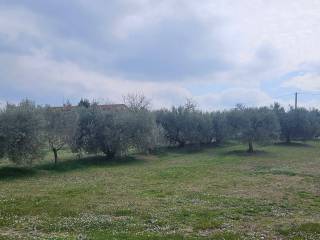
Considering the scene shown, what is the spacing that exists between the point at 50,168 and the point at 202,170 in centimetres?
1367

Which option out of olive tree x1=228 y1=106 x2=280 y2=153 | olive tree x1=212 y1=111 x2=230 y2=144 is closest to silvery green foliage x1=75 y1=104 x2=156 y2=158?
olive tree x1=228 y1=106 x2=280 y2=153

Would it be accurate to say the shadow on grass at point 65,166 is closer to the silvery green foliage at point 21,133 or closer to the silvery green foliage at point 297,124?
the silvery green foliage at point 21,133

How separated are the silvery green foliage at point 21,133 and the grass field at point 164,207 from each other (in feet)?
6.84

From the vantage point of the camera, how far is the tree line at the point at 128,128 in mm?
34812

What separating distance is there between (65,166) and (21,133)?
734 cm

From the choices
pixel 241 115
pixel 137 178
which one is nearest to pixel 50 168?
pixel 137 178

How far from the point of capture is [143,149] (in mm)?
52875

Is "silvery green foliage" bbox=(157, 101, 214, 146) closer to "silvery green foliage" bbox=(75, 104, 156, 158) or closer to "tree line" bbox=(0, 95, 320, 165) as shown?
"tree line" bbox=(0, 95, 320, 165)

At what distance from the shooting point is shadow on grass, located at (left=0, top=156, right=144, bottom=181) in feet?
110

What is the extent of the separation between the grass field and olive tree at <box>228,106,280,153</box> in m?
30.1

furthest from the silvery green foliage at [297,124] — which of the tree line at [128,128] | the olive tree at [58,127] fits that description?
the olive tree at [58,127]

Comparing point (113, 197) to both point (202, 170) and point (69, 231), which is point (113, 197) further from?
point (202, 170)

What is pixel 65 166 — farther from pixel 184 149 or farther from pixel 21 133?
pixel 184 149

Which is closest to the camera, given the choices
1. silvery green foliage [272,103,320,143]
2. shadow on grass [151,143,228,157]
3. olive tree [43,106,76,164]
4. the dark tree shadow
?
the dark tree shadow
